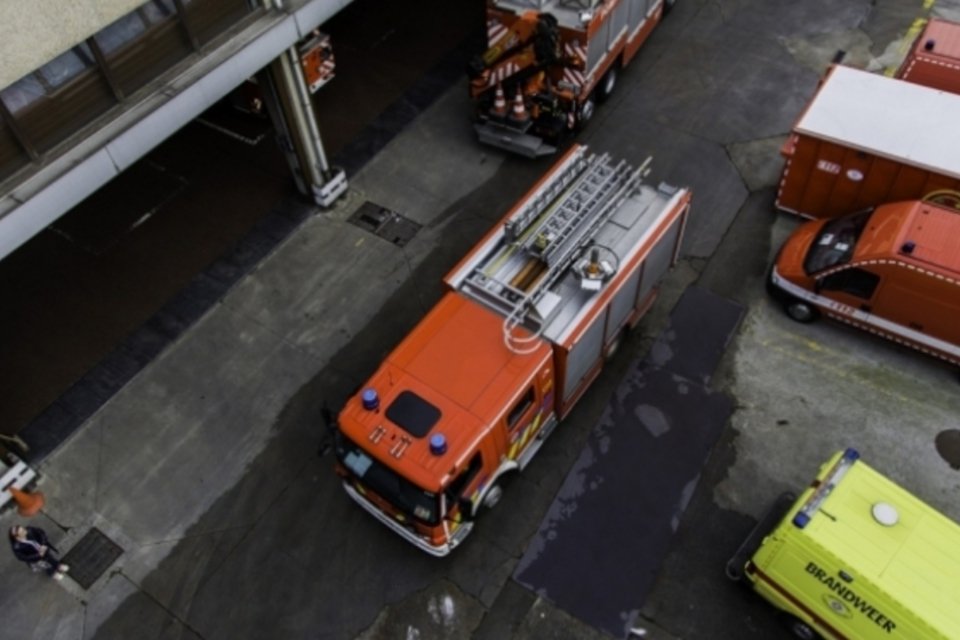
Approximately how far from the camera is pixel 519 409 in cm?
1030

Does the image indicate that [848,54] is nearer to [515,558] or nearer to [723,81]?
[723,81]

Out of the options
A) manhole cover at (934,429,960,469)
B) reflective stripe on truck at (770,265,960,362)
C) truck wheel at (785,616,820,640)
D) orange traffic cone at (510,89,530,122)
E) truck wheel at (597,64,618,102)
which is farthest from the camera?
truck wheel at (597,64,618,102)

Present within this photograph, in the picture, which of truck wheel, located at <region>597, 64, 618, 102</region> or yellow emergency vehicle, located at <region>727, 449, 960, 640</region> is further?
truck wheel, located at <region>597, 64, 618, 102</region>

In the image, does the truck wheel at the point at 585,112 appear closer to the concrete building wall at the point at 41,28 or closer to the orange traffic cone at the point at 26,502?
the concrete building wall at the point at 41,28

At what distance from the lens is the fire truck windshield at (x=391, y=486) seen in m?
9.61

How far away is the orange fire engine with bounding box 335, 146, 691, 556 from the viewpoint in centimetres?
971

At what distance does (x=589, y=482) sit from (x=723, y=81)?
1142 cm

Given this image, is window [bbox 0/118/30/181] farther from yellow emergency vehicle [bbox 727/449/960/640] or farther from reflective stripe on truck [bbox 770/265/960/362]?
reflective stripe on truck [bbox 770/265/960/362]

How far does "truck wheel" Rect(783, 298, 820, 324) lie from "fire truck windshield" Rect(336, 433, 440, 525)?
7849 mm

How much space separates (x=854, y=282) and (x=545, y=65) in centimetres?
750

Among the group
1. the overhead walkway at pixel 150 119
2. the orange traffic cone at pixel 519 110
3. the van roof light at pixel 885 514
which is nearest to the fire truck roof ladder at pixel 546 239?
the orange traffic cone at pixel 519 110

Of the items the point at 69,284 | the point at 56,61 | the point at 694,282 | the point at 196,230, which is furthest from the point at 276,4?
the point at 694,282

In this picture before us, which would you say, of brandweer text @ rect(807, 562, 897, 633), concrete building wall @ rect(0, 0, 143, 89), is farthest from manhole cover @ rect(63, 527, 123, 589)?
brandweer text @ rect(807, 562, 897, 633)

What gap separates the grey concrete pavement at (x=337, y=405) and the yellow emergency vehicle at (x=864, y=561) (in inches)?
59.0
